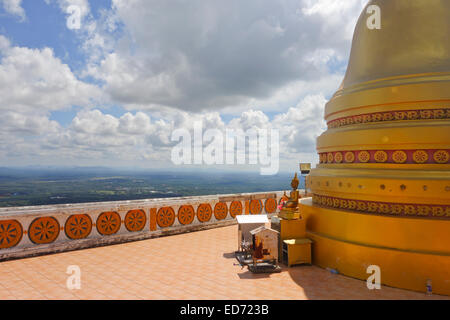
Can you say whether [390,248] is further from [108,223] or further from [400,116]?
[108,223]

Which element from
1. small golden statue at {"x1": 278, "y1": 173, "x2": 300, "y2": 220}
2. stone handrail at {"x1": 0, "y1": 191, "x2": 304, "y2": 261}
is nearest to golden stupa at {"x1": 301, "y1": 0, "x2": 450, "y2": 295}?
small golden statue at {"x1": 278, "y1": 173, "x2": 300, "y2": 220}

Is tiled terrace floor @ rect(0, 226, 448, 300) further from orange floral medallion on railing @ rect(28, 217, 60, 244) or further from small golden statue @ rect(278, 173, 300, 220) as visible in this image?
small golden statue @ rect(278, 173, 300, 220)

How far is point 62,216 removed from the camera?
9.78m

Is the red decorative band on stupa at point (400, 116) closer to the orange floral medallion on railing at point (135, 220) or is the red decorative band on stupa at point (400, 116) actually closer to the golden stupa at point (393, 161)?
the golden stupa at point (393, 161)

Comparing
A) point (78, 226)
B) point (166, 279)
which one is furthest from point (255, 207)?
point (166, 279)

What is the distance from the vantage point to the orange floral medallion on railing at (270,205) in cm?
1586

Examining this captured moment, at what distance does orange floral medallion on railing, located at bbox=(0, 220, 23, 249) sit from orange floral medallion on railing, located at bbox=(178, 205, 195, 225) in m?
5.52

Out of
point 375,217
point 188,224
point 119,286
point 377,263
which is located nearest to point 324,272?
point 377,263

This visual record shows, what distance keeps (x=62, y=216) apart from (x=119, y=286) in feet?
13.7

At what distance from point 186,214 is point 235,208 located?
2798 mm

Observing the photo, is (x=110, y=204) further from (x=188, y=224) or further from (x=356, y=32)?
(x=356, y=32)

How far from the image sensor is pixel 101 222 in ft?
34.6

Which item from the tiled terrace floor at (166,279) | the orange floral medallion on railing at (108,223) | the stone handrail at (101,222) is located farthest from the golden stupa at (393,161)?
the orange floral medallion on railing at (108,223)

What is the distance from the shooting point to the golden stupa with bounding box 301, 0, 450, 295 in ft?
22.8
